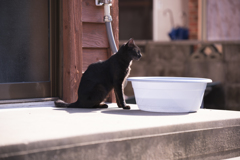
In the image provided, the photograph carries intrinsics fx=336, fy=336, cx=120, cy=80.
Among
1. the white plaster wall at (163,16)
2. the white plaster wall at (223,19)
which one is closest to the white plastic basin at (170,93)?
the white plaster wall at (223,19)

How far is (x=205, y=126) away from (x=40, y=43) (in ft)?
4.70

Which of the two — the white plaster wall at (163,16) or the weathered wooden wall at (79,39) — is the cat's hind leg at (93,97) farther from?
the white plaster wall at (163,16)

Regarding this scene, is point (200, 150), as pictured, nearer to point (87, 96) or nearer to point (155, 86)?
point (155, 86)

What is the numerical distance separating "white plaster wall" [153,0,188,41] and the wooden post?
504 centimetres

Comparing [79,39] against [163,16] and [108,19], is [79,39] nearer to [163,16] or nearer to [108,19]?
[108,19]

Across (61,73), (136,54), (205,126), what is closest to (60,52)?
(61,73)

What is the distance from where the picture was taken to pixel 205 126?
1.71 meters

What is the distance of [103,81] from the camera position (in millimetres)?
2258

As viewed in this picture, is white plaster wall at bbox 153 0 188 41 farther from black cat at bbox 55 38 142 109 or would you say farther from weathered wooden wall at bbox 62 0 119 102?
black cat at bbox 55 38 142 109

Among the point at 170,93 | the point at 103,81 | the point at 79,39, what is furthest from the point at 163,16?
the point at 170,93

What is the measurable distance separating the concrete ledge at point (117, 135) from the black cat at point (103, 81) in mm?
210

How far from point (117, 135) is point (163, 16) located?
6.31 m

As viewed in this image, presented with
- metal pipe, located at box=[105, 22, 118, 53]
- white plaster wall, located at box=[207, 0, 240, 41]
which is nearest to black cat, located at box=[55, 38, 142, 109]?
metal pipe, located at box=[105, 22, 118, 53]

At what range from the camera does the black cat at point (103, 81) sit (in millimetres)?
2240
